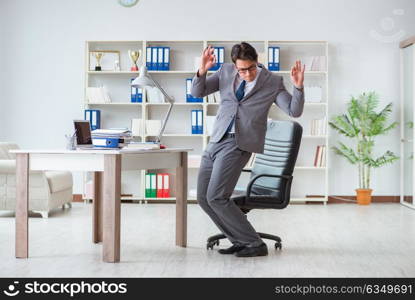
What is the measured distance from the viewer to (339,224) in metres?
6.05

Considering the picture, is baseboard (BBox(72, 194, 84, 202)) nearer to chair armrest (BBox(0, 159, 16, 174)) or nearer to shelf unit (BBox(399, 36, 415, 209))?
chair armrest (BBox(0, 159, 16, 174))

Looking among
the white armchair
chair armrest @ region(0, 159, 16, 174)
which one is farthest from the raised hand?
chair armrest @ region(0, 159, 16, 174)

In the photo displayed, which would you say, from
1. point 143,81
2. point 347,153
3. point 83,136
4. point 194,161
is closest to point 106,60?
point 194,161

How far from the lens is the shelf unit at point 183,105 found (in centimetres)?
814

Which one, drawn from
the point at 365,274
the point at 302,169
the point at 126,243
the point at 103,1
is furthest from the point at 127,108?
the point at 365,274

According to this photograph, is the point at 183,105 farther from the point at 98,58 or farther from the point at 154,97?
the point at 98,58

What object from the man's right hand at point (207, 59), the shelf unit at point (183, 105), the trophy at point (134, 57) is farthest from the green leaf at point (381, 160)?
the man's right hand at point (207, 59)

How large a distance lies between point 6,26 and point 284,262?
5.71 metres

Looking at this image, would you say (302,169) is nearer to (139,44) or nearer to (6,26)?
(139,44)

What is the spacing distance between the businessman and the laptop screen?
0.75 m

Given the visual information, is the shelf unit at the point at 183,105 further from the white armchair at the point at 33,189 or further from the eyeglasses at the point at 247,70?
the eyeglasses at the point at 247,70

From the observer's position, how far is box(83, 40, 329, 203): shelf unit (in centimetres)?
814

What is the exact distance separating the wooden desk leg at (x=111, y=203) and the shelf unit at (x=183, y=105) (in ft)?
13.6

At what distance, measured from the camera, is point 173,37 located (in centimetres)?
818
